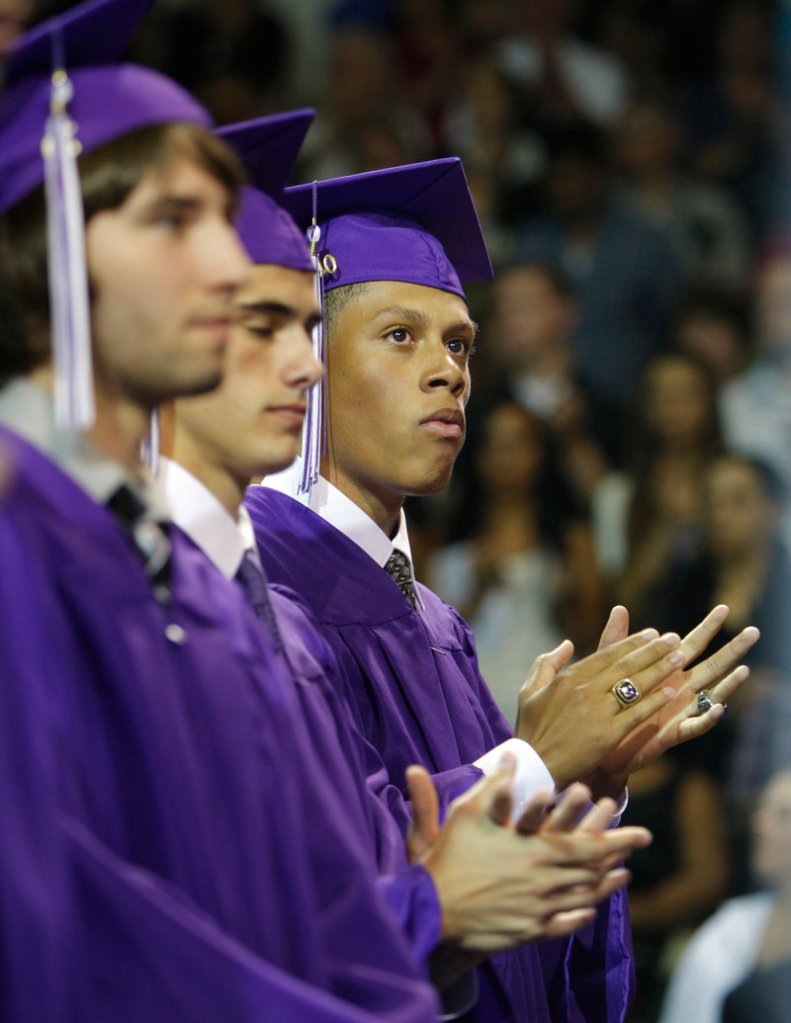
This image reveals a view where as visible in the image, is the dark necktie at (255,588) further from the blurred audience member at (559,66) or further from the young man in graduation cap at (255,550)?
the blurred audience member at (559,66)

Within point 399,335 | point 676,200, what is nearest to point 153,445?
point 399,335

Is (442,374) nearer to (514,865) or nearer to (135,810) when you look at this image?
(514,865)

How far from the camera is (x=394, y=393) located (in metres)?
2.45

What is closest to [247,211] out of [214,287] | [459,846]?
[214,287]

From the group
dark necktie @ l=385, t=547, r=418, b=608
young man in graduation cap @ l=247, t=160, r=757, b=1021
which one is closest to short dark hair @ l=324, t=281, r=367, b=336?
young man in graduation cap @ l=247, t=160, r=757, b=1021

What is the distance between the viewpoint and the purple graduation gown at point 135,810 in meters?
1.35

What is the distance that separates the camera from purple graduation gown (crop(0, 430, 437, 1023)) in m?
1.35

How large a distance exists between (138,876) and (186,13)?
5158 mm

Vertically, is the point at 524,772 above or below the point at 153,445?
below

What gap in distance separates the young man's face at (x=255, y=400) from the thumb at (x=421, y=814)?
359 mm

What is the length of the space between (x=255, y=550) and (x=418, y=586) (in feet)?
2.58

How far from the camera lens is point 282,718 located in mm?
1631

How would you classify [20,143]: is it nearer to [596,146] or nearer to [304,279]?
[304,279]

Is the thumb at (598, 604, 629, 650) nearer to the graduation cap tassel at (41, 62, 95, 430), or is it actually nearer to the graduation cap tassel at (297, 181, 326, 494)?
the graduation cap tassel at (297, 181, 326, 494)
